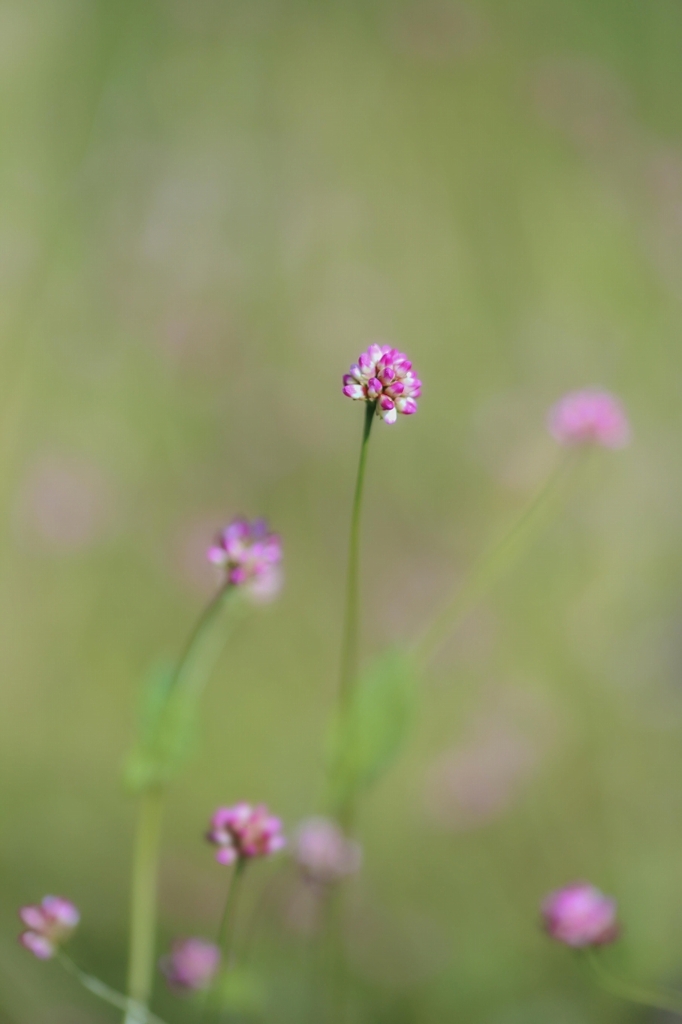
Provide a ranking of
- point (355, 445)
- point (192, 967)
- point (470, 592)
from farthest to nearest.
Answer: point (355, 445) < point (470, 592) < point (192, 967)

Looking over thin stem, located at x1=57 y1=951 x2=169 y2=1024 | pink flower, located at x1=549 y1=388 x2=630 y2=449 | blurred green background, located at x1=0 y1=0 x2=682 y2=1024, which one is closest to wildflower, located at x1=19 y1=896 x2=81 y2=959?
thin stem, located at x1=57 y1=951 x2=169 y2=1024

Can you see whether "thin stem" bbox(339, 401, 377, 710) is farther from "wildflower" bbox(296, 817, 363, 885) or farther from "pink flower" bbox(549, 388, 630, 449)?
"pink flower" bbox(549, 388, 630, 449)

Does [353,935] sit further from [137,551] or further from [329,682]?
[137,551]

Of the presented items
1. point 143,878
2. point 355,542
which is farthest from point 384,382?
point 143,878

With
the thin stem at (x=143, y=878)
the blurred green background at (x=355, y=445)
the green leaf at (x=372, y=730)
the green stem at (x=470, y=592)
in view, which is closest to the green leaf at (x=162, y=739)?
the thin stem at (x=143, y=878)

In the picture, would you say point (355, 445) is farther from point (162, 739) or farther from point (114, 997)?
point (114, 997)

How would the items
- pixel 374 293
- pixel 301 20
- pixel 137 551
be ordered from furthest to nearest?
pixel 301 20, pixel 374 293, pixel 137 551

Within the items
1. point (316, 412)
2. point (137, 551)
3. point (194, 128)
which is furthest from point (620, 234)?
point (137, 551)
